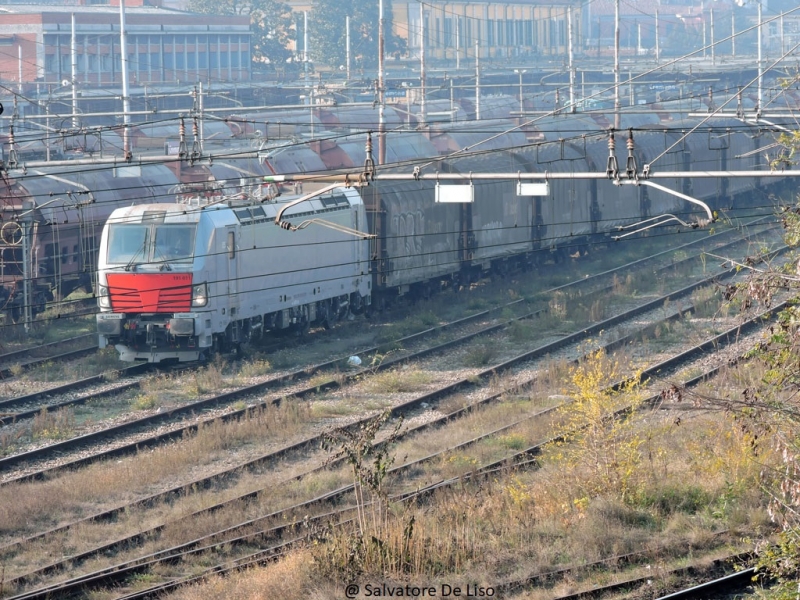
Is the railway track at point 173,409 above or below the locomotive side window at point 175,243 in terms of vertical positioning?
below

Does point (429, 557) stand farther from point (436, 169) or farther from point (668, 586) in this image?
point (436, 169)

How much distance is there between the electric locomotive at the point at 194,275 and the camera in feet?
66.2

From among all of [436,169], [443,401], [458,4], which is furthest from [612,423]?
[458,4]

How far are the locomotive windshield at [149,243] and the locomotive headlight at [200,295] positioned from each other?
1.84 ft

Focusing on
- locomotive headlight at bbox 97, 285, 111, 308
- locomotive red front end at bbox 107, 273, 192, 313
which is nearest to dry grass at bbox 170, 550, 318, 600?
locomotive red front end at bbox 107, 273, 192, 313

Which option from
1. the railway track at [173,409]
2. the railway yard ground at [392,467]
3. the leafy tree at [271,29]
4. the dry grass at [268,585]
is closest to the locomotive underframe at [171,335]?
the railway yard ground at [392,467]

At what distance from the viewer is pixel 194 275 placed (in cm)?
2005

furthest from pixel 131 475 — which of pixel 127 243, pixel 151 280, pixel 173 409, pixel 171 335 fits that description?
pixel 127 243

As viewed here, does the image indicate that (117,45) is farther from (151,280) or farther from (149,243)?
(151,280)

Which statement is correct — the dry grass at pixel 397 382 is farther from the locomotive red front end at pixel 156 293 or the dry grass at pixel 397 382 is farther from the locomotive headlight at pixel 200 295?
the locomotive red front end at pixel 156 293

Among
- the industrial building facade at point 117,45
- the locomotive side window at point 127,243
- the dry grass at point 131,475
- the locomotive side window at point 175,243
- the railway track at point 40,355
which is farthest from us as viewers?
the industrial building facade at point 117,45

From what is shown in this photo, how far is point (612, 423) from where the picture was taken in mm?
12273

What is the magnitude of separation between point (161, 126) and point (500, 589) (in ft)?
111

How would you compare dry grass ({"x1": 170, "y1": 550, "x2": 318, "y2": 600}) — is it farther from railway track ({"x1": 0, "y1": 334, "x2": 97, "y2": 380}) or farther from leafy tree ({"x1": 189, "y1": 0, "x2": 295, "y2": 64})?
leafy tree ({"x1": 189, "y1": 0, "x2": 295, "y2": 64})
